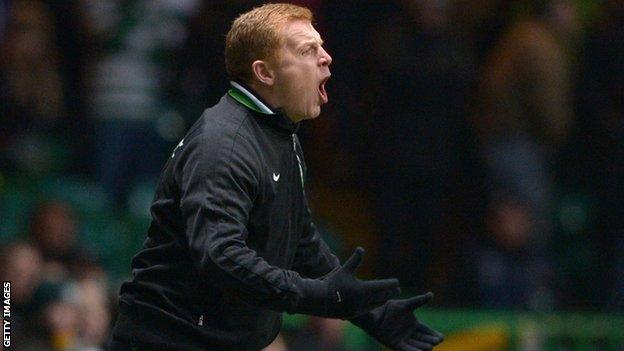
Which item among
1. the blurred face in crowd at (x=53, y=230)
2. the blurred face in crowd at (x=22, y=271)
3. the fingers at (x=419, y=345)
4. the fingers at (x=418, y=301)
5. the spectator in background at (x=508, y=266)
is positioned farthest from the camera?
the spectator in background at (x=508, y=266)

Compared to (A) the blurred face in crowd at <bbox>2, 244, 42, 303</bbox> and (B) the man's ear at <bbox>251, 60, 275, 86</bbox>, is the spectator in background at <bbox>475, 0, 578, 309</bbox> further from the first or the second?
(B) the man's ear at <bbox>251, 60, 275, 86</bbox>

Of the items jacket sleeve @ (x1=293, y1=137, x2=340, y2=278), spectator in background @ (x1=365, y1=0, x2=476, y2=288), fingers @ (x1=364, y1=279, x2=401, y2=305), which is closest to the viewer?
fingers @ (x1=364, y1=279, x2=401, y2=305)

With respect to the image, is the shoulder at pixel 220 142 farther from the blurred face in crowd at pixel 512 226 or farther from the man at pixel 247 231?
the blurred face in crowd at pixel 512 226

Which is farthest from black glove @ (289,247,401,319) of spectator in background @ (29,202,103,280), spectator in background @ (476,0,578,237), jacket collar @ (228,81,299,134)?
spectator in background @ (476,0,578,237)

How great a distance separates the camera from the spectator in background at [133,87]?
27.2 feet

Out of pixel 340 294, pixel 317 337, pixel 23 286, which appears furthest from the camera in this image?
pixel 317 337

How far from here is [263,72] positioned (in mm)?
4238

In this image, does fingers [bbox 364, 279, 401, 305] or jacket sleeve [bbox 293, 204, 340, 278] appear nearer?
fingers [bbox 364, 279, 401, 305]

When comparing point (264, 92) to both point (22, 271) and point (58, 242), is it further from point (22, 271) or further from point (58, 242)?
point (58, 242)

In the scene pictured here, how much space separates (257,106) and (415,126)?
4041 millimetres

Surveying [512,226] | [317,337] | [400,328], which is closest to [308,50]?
[400,328]

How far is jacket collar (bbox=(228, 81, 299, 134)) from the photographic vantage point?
4.25m

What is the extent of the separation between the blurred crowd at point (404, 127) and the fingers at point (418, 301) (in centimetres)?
364

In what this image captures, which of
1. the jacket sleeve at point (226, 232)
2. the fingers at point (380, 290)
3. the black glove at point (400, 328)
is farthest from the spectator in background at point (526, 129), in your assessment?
the jacket sleeve at point (226, 232)
